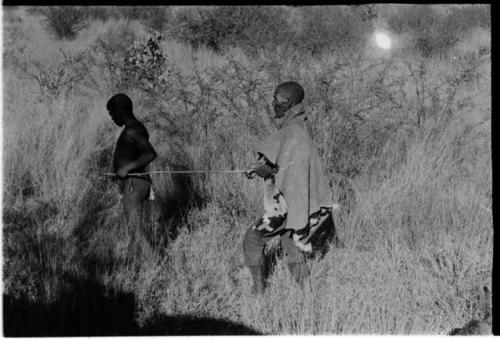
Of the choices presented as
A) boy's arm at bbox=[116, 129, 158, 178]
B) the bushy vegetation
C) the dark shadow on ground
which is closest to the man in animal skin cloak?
the bushy vegetation

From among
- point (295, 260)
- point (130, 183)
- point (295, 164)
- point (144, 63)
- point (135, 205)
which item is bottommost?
point (295, 260)

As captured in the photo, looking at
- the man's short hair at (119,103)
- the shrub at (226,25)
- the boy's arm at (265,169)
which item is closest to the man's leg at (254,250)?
the boy's arm at (265,169)

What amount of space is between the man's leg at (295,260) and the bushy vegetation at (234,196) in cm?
10

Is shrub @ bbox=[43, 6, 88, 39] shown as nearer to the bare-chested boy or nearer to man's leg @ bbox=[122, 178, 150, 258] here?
the bare-chested boy

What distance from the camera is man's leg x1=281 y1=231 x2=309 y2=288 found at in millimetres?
3842

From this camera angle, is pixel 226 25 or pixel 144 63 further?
pixel 226 25

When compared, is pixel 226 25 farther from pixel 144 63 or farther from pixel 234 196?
pixel 234 196

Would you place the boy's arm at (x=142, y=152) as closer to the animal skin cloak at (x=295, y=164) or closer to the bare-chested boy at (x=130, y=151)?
the bare-chested boy at (x=130, y=151)

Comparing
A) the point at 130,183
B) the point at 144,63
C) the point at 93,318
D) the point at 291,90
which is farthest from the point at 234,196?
the point at 144,63

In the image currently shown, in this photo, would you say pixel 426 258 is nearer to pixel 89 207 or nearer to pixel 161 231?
pixel 161 231

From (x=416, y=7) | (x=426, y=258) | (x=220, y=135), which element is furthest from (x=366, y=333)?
(x=416, y=7)

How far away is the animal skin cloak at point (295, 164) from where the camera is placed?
364 cm

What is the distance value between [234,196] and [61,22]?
10895 millimetres

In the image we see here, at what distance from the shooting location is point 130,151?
4.09 meters
